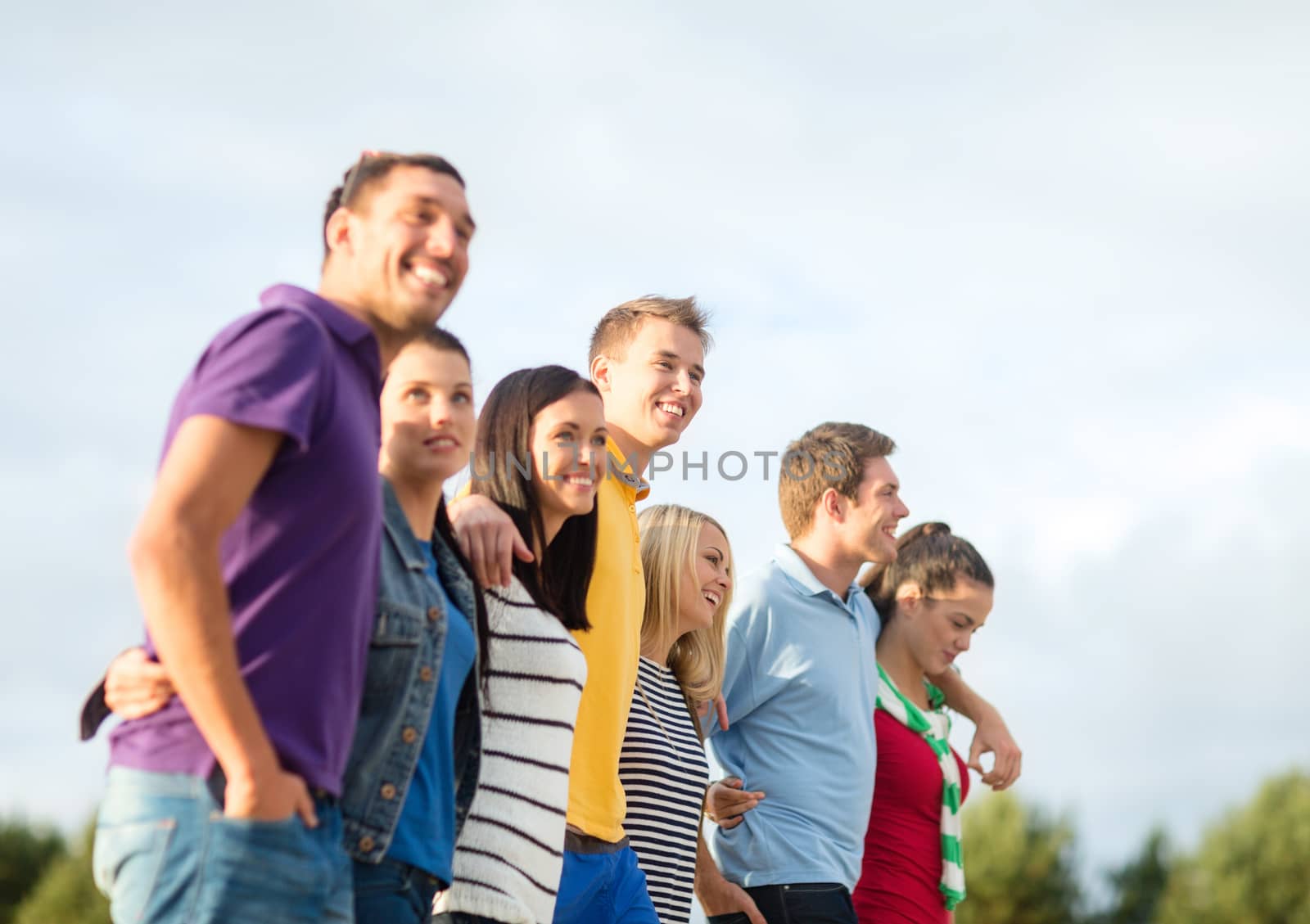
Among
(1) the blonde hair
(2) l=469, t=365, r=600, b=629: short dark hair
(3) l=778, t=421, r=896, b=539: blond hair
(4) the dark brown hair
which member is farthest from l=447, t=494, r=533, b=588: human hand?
(4) the dark brown hair

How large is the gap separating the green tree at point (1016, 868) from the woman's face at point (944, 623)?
14.1 metres

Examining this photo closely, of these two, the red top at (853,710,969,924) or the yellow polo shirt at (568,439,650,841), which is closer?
the yellow polo shirt at (568,439,650,841)

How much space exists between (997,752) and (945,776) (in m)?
0.46

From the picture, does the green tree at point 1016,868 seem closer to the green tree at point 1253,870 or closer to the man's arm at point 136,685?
the green tree at point 1253,870

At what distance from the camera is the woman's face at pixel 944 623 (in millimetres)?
6508

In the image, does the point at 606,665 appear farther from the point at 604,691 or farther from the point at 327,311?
the point at 327,311

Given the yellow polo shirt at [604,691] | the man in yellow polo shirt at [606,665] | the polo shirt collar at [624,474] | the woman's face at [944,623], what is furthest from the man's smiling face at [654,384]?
the woman's face at [944,623]

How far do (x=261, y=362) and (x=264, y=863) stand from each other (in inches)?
32.6

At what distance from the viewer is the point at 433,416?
333cm

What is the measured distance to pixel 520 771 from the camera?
357cm

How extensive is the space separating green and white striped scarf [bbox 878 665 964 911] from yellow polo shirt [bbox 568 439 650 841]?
2140mm

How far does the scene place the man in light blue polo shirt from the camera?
5.40m

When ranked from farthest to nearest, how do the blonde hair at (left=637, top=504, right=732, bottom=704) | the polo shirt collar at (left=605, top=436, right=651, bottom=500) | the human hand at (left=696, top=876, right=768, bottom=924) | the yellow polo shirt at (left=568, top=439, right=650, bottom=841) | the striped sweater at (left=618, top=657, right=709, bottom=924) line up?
1. the human hand at (left=696, top=876, right=768, bottom=924)
2. the blonde hair at (left=637, top=504, right=732, bottom=704)
3. the polo shirt collar at (left=605, top=436, right=651, bottom=500)
4. the striped sweater at (left=618, top=657, right=709, bottom=924)
5. the yellow polo shirt at (left=568, top=439, right=650, bottom=841)

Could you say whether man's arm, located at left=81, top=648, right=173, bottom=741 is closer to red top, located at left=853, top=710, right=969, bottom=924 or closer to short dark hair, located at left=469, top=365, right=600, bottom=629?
short dark hair, located at left=469, top=365, right=600, bottom=629
